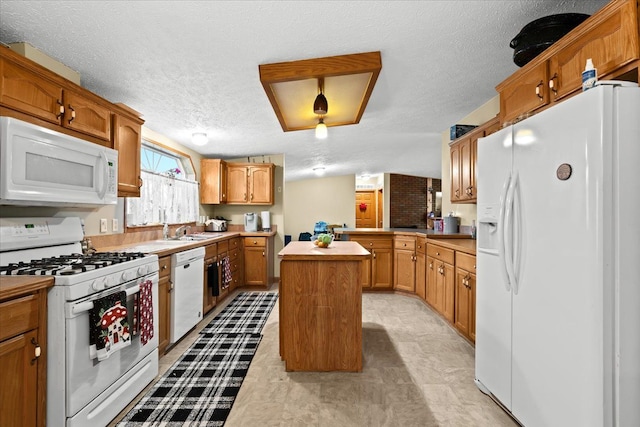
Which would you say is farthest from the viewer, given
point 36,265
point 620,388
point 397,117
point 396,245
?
point 396,245

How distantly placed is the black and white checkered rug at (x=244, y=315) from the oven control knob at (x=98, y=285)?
5.32 feet

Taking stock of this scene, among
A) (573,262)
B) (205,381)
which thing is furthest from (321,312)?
(573,262)

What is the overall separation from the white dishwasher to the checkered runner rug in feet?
0.80

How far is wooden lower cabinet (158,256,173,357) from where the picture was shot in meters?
2.52

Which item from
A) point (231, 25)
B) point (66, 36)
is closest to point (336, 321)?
point (231, 25)

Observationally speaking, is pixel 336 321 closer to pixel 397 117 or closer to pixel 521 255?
pixel 521 255

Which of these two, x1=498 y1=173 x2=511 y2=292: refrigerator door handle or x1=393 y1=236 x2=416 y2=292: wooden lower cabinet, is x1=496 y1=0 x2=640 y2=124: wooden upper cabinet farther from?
x1=393 y1=236 x2=416 y2=292: wooden lower cabinet

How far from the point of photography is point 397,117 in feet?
12.5

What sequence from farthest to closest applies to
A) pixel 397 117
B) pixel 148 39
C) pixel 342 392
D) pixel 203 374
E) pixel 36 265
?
pixel 397 117 < pixel 203 374 < pixel 342 392 < pixel 148 39 < pixel 36 265

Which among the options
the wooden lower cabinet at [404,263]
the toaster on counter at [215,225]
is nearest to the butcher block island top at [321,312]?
the wooden lower cabinet at [404,263]

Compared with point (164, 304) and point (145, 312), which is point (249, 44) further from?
point (164, 304)

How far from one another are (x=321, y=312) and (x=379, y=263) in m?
2.49

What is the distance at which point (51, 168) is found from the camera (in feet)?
5.98

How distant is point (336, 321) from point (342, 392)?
47 cm
